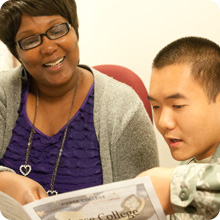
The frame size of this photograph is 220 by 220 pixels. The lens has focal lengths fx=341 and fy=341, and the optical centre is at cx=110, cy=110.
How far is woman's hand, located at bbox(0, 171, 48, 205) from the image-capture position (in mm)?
929

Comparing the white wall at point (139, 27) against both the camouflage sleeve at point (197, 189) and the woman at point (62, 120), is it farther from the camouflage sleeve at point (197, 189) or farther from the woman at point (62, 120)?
the camouflage sleeve at point (197, 189)

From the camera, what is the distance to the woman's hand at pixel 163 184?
0.63 m

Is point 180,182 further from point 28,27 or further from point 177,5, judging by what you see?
point 177,5

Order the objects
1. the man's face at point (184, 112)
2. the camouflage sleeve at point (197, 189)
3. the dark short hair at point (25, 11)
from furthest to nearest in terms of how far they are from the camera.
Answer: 1. the dark short hair at point (25, 11)
2. the man's face at point (184, 112)
3. the camouflage sleeve at point (197, 189)

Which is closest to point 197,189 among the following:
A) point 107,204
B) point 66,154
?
point 107,204

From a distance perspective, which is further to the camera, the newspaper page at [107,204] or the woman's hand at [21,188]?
the woman's hand at [21,188]

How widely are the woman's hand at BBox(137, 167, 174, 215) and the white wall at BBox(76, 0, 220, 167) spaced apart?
1.22 metres

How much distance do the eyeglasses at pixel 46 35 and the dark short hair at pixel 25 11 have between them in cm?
4

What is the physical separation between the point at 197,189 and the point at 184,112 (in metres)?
0.28

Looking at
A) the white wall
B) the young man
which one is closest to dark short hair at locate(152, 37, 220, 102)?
the young man

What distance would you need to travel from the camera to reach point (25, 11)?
109 cm

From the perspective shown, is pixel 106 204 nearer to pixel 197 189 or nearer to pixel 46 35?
pixel 197 189

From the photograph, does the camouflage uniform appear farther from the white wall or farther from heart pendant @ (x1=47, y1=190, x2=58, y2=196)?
the white wall

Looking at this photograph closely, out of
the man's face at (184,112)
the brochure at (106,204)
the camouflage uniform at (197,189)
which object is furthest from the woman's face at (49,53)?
the camouflage uniform at (197,189)
